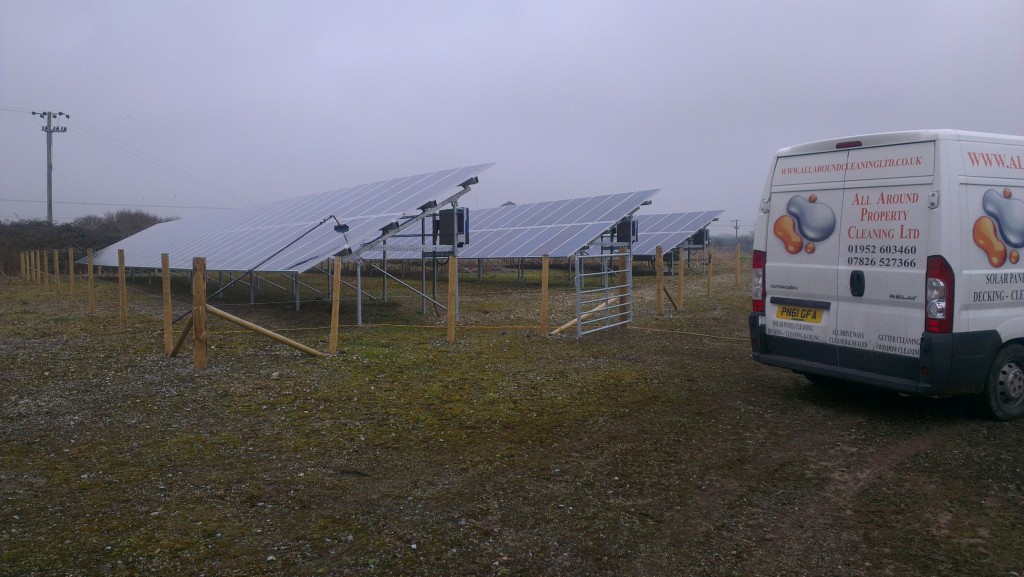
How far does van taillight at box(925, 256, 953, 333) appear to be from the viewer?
19.1 feet

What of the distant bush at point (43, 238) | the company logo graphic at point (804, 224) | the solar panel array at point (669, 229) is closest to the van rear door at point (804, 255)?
the company logo graphic at point (804, 224)

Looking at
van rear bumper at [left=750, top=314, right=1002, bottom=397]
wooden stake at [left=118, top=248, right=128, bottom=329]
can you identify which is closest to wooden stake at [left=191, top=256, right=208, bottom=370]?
wooden stake at [left=118, top=248, right=128, bottom=329]

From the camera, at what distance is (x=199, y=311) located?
8297mm

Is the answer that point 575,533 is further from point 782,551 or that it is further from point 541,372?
point 541,372

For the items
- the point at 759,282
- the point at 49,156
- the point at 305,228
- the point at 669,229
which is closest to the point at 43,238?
the point at 49,156

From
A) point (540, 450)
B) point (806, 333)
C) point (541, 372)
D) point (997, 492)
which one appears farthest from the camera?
point (541, 372)

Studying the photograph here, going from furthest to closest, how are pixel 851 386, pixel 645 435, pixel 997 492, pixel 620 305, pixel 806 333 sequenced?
pixel 620 305, pixel 851 386, pixel 806 333, pixel 645 435, pixel 997 492

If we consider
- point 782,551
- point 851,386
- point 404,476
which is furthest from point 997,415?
point 404,476

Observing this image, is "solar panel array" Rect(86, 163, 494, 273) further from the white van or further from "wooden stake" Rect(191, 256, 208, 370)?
the white van

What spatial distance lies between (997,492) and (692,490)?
204 centimetres

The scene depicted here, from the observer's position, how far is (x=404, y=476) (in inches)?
198

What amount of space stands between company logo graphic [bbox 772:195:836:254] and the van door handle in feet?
1.62

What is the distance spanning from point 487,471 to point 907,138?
4.67 m

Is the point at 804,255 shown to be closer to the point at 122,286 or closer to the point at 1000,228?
the point at 1000,228
